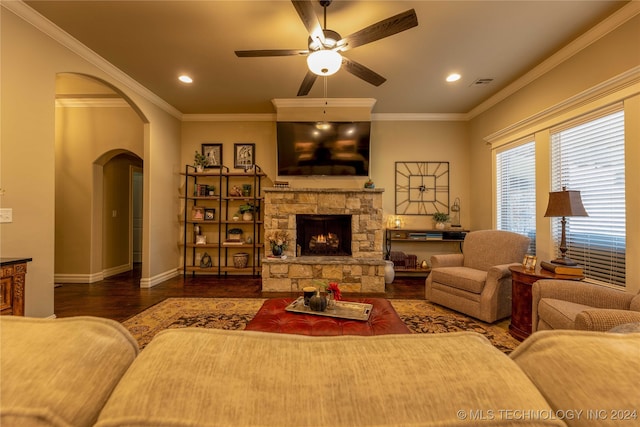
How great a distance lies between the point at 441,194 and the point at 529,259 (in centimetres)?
234

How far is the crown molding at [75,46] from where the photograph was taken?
235cm

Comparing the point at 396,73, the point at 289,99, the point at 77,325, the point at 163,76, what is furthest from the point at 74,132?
the point at 77,325

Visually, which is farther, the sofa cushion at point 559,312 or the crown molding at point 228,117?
the crown molding at point 228,117

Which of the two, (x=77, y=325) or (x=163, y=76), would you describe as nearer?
(x=77, y=325)

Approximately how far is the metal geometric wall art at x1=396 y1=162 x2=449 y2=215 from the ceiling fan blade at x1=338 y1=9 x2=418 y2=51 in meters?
2.98

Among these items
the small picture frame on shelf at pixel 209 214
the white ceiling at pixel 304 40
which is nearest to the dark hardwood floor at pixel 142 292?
the small picture frame on shelf at pixel 209 214

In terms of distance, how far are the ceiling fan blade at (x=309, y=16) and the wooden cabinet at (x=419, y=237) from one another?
3.26 metres

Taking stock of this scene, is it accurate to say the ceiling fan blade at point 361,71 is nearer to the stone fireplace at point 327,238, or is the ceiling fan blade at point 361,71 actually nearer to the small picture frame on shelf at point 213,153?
the stone fireplace at point 327,238

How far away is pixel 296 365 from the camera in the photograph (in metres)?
0.45

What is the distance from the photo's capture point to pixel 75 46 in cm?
287

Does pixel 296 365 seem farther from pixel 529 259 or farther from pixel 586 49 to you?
pixel 586 49

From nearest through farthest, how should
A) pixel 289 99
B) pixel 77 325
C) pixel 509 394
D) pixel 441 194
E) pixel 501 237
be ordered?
1. pixel 509 394
2. pixel 77 325
3. pixel 501 237
4. pixel 289 99
5. pixel 441 194

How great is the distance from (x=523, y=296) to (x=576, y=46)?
2.60 m

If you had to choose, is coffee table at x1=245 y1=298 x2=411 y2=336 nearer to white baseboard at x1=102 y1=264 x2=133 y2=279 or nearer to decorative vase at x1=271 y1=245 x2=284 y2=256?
decorative vase at x1=271 y1=245 x2=284 y2=256
